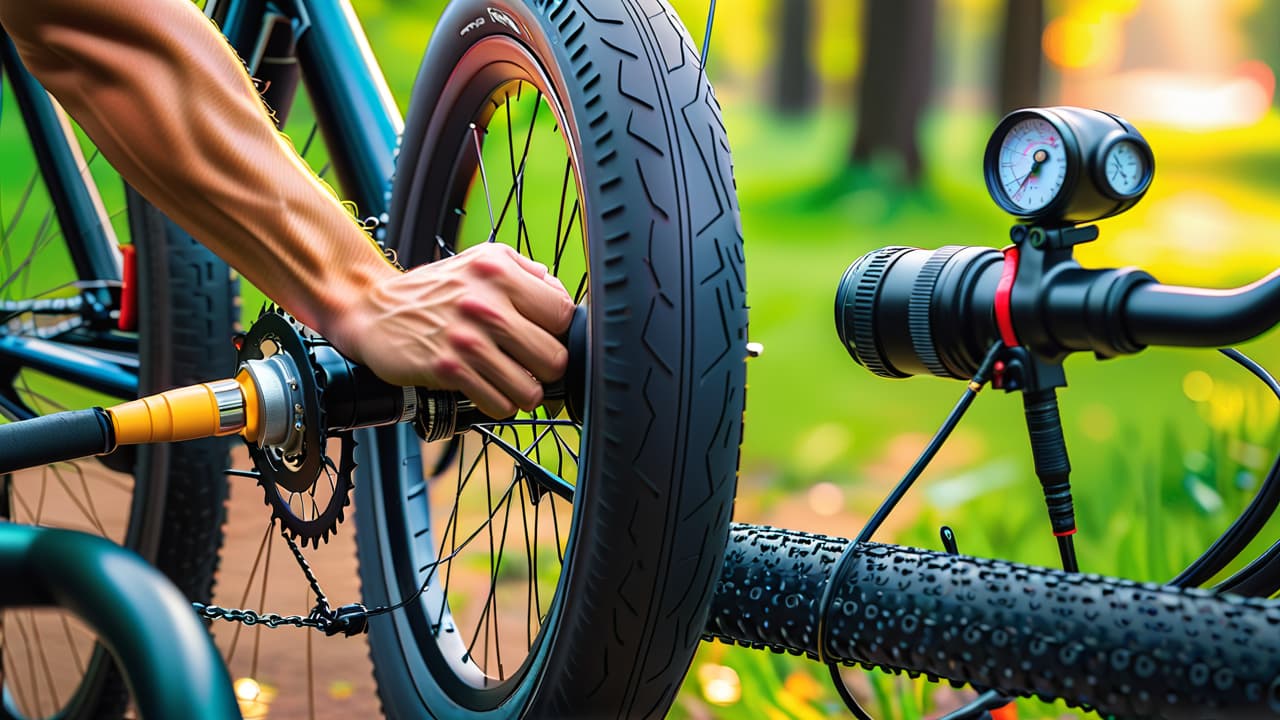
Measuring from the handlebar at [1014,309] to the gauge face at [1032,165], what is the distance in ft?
0.13

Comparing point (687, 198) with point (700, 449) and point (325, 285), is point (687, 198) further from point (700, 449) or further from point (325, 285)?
point (325, 285)

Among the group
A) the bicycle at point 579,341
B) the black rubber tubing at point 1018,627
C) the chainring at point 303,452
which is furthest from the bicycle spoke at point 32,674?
the black rubber tubing at point 1018,627

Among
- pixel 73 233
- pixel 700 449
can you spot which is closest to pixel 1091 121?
pixel 700 449

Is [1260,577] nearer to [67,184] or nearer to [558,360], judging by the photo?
[558,360]

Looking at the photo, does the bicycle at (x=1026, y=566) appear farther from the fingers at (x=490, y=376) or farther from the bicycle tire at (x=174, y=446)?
the bicycle tire at (x=174, y=446)

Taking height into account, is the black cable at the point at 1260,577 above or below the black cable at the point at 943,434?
below

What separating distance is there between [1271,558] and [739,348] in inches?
21.4

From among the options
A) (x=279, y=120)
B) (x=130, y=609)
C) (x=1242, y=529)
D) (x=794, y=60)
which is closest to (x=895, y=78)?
(x=794, y=60)

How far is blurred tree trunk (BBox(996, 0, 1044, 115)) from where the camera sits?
793cm

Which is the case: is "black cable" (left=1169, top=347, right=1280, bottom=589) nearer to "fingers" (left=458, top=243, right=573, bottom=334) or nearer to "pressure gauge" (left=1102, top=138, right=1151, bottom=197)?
"pressure gauge" (left=1102, top=138, right=1151, bottom=197)

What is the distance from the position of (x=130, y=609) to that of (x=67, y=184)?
6.16ft

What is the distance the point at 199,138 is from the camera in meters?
1.14

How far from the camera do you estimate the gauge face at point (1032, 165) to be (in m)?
1.01

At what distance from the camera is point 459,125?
158 cm
